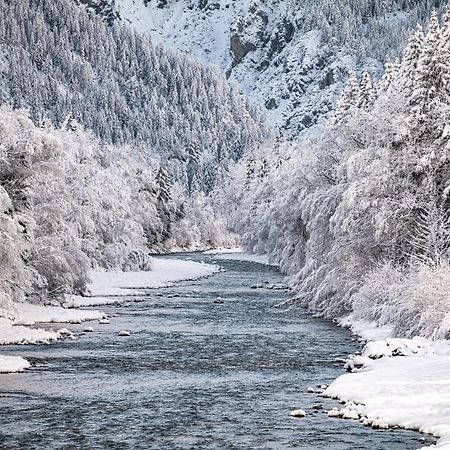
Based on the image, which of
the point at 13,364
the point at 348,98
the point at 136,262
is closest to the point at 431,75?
the point at 13,364

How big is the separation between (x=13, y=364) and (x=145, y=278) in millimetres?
44158

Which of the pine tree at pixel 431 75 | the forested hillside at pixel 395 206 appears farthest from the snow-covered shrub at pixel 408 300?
the pine tree at pixel 431 75

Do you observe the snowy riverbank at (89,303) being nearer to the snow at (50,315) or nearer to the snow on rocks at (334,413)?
the snow at (50,315)

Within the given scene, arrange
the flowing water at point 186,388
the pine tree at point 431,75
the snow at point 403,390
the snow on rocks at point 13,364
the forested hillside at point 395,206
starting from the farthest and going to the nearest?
the pine tree at point 431,75
the forested hillside at point 395,206
the snow on rocks at point 13,364
the snow at point 403,390
the flowing water at point 186,388

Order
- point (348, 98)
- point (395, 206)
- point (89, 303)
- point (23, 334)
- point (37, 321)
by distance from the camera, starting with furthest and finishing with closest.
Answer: point (348, 98)
point (89, 303)
point (37, 321)
point (395, 206)
point (23, 334)

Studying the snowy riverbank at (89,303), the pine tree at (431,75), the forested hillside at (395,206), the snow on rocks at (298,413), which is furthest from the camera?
the pine tree at (431,75)

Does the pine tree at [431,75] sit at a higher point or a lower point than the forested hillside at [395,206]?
higher

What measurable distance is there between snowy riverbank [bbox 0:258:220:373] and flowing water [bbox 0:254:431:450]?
96cm

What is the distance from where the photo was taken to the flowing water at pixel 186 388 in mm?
20469

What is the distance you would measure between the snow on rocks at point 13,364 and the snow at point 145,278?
931 inches

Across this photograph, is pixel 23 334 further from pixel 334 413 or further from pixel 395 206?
pixel 334 413

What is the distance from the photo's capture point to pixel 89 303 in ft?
171

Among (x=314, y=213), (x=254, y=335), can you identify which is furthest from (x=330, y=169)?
(x=254, y=335)

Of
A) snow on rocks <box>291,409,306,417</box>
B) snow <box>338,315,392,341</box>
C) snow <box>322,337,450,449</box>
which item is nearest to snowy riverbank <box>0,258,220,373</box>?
snow on rocks <box>291,409,306,417</box>
